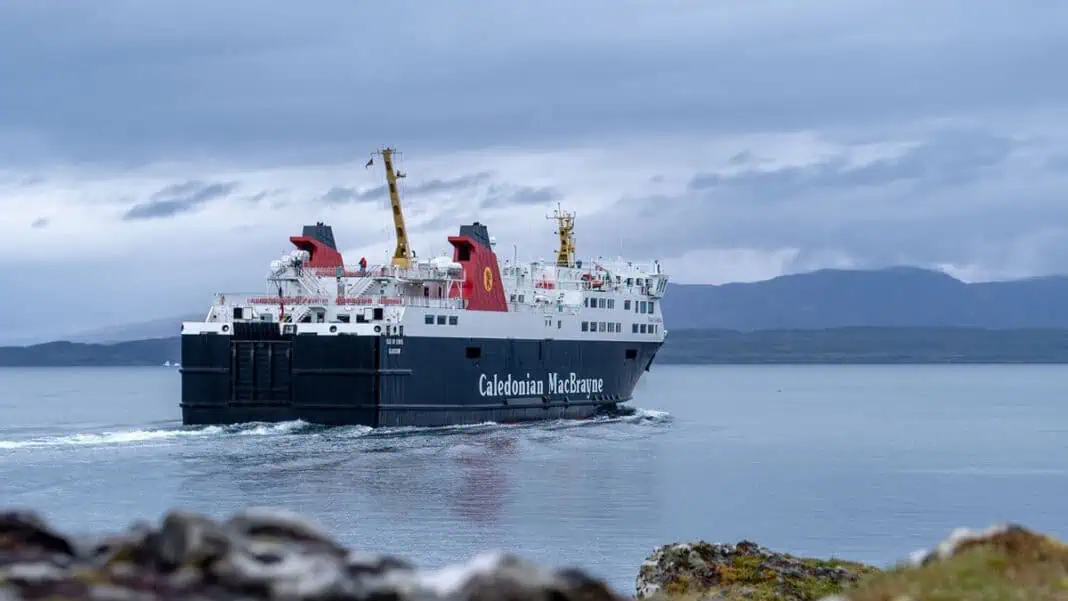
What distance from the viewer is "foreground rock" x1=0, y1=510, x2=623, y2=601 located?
7.87 meters

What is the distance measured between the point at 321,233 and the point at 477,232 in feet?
21.9

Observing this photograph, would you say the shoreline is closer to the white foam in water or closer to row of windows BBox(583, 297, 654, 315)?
the white foam in water

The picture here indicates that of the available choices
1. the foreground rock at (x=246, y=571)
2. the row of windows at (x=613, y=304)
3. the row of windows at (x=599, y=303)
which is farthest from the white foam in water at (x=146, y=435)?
the foreground rock at (x=246, y=571)

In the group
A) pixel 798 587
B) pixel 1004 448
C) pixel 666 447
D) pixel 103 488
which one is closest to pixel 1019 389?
pixel 1004 448

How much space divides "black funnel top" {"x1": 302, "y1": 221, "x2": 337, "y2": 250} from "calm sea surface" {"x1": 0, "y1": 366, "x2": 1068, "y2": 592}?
1050 cm

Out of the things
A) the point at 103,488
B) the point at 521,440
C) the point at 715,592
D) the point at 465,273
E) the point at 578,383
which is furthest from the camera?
the point at 578,383

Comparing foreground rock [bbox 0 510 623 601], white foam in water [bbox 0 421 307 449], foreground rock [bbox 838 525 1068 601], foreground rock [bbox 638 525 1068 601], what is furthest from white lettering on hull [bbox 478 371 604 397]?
foreground rock [bbox 0 510 623 601]

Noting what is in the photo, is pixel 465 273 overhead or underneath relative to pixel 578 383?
overhead

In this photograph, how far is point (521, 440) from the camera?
54.9m

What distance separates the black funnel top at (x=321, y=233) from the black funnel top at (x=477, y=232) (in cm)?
588

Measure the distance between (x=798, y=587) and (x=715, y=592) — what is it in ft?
3.11

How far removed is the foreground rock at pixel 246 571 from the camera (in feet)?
25.8

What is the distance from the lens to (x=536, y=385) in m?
62.9

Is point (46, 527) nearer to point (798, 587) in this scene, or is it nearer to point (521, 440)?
point (798, 587)
